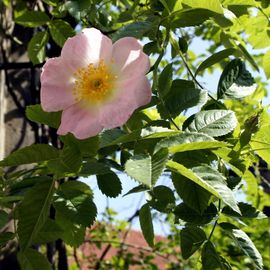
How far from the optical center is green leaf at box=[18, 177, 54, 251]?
64cm

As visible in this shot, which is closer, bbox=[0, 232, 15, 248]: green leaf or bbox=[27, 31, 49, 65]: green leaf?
bbox=[0, 232, 15, 248]: green leaf

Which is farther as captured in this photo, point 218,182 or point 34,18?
point 34,18

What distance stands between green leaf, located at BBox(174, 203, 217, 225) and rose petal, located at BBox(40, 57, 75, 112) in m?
0.23

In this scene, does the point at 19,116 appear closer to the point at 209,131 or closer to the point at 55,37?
the point at 55,37

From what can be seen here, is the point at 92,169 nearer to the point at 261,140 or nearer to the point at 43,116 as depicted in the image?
the point at 43,116

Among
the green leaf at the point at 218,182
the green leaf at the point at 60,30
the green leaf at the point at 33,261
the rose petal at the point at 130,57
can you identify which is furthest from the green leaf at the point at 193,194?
the green leaf at the point at 60,30

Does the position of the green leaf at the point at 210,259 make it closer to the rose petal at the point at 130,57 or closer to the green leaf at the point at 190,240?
the green leaf at the point at 190,240

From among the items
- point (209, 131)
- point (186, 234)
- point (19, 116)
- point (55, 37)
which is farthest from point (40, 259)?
point (19, 116)

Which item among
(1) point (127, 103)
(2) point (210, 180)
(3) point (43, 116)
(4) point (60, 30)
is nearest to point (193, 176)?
(2) point (210, 180)

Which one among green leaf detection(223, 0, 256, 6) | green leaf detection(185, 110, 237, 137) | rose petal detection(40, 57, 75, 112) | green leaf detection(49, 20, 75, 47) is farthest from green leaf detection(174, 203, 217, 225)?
green leaf detection(49, 20, 75, 47)

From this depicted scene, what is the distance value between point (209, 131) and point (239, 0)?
289mm

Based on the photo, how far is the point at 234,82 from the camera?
88 cm

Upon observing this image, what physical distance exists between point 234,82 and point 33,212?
0.42 meters

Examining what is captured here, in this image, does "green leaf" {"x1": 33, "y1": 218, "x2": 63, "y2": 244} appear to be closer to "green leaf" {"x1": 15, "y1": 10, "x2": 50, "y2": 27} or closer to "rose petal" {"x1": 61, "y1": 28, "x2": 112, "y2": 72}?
"rose petal" {"x1": 61, "y1": 28, "x2": 112, "y2": 72}
